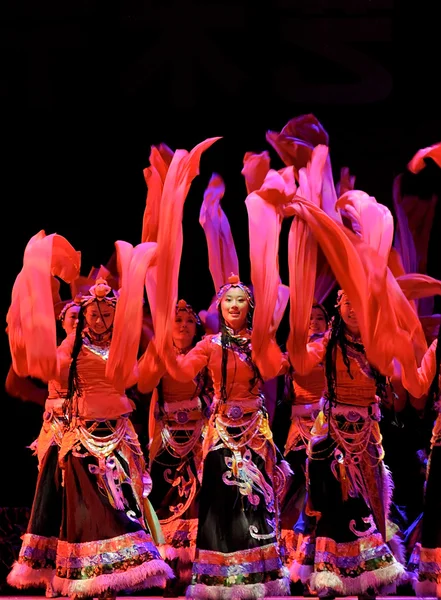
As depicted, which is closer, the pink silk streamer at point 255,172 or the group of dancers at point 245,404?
the group of dancers at point 245,404

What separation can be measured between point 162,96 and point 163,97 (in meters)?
0.01

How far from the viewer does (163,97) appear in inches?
251

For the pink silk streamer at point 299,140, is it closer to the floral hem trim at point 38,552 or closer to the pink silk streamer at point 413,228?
the pink silk streamer at point 413,228

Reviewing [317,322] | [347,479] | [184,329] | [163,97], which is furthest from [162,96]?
[347,479]

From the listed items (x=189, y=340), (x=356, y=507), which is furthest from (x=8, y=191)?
(x=356, y=507)

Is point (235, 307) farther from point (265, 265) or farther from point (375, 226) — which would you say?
point (375, 226)

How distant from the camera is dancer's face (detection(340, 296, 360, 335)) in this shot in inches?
185

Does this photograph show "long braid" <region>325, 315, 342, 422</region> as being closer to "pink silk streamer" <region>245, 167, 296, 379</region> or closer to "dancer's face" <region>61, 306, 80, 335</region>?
"pink silk streamer" <region>245, 167, 296, 379</region>

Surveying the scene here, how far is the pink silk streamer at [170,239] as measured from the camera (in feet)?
15.2

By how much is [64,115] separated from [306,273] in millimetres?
2450

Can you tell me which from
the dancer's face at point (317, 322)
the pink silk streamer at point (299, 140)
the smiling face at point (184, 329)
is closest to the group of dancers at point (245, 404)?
the pink silk streamer at point (299, 140)

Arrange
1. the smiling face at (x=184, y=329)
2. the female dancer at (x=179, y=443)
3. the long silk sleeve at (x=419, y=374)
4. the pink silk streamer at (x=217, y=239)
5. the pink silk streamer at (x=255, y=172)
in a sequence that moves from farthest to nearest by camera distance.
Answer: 1. the smiling face at (x=184, y=329)
2. the female dancer at (x=179, y=443)
3. the pink silk streamer at (x=217, y=239)
4. the pink silk streamer at (x=255, y=172)
5. the long silk sleeve at (x=419, y=374)

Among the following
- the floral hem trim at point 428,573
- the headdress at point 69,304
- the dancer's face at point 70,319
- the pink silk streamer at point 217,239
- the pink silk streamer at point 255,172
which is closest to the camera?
the floral hem trim at point 428,573

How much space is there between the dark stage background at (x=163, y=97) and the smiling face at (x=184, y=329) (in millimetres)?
673
